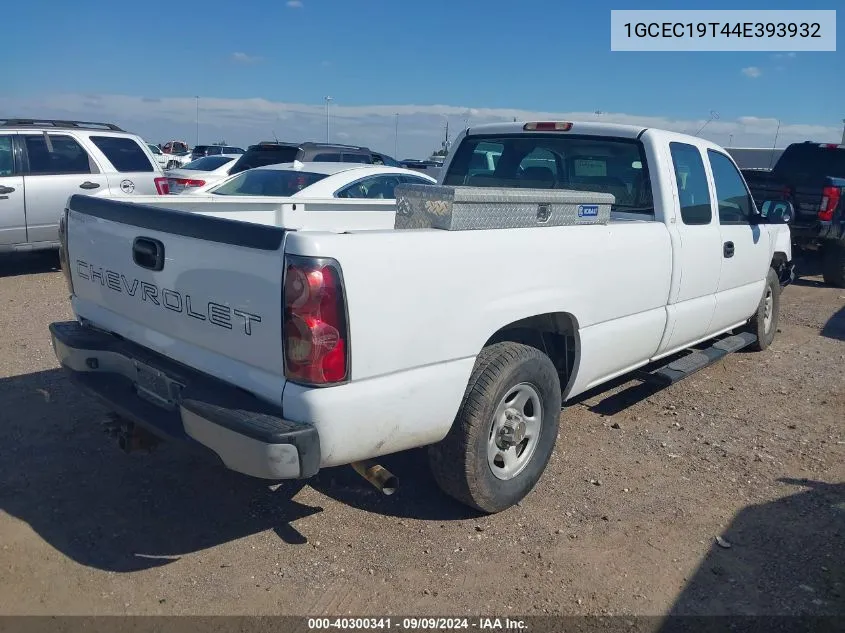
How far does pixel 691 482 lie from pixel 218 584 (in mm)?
2672

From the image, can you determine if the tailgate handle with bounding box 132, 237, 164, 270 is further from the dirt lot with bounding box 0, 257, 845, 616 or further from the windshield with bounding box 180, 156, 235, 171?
the windshield with bounding box 180, 156, 235, 171

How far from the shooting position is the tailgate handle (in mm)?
3115

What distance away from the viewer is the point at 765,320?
6715mm

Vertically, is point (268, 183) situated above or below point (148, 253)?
above

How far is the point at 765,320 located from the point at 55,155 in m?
8.71

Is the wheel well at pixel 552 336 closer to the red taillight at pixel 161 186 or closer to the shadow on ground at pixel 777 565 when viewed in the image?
the shadow on ground at pixel 777 565

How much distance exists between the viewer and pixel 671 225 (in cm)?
452

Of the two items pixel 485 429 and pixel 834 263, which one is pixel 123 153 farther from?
pixel 834 263

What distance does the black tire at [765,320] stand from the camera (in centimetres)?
648

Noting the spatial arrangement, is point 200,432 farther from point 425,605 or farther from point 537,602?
point 537,602

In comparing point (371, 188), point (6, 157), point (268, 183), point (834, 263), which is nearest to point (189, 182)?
point (6, 157)

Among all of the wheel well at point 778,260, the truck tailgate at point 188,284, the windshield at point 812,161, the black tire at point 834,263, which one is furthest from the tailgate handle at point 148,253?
the windshield at point 812,161

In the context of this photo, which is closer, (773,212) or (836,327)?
(773,212)

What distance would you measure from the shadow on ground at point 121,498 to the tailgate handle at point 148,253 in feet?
2.63
